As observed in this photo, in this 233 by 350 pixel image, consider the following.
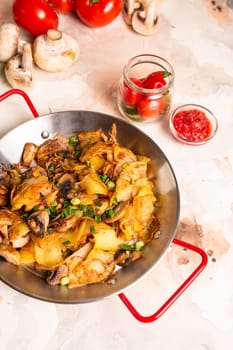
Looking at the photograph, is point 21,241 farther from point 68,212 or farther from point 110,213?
point 110,213

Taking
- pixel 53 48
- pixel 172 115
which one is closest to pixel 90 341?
pixel 172 115

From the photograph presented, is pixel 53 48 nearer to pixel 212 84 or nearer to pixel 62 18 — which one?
pixel 62 18

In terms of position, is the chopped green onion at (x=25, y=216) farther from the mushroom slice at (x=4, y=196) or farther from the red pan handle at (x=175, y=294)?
the red pan handle at (x=175, y=294)

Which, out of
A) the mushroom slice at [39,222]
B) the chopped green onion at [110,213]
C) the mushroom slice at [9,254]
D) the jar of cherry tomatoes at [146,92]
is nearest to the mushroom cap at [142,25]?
the jar of cherry tomatoes at [146,92]

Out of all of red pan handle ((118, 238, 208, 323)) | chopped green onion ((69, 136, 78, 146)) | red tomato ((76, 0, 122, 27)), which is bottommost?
red pan handle ((118, 238, 208, 323))

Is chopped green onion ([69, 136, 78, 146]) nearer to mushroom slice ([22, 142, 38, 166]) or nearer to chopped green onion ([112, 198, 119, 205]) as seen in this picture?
mushroom slice ([22, 142, 38, 166])

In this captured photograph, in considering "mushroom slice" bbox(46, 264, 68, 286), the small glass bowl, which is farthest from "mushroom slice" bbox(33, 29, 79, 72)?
"mushroom slice" bbox(46, 264, 68, 286)
